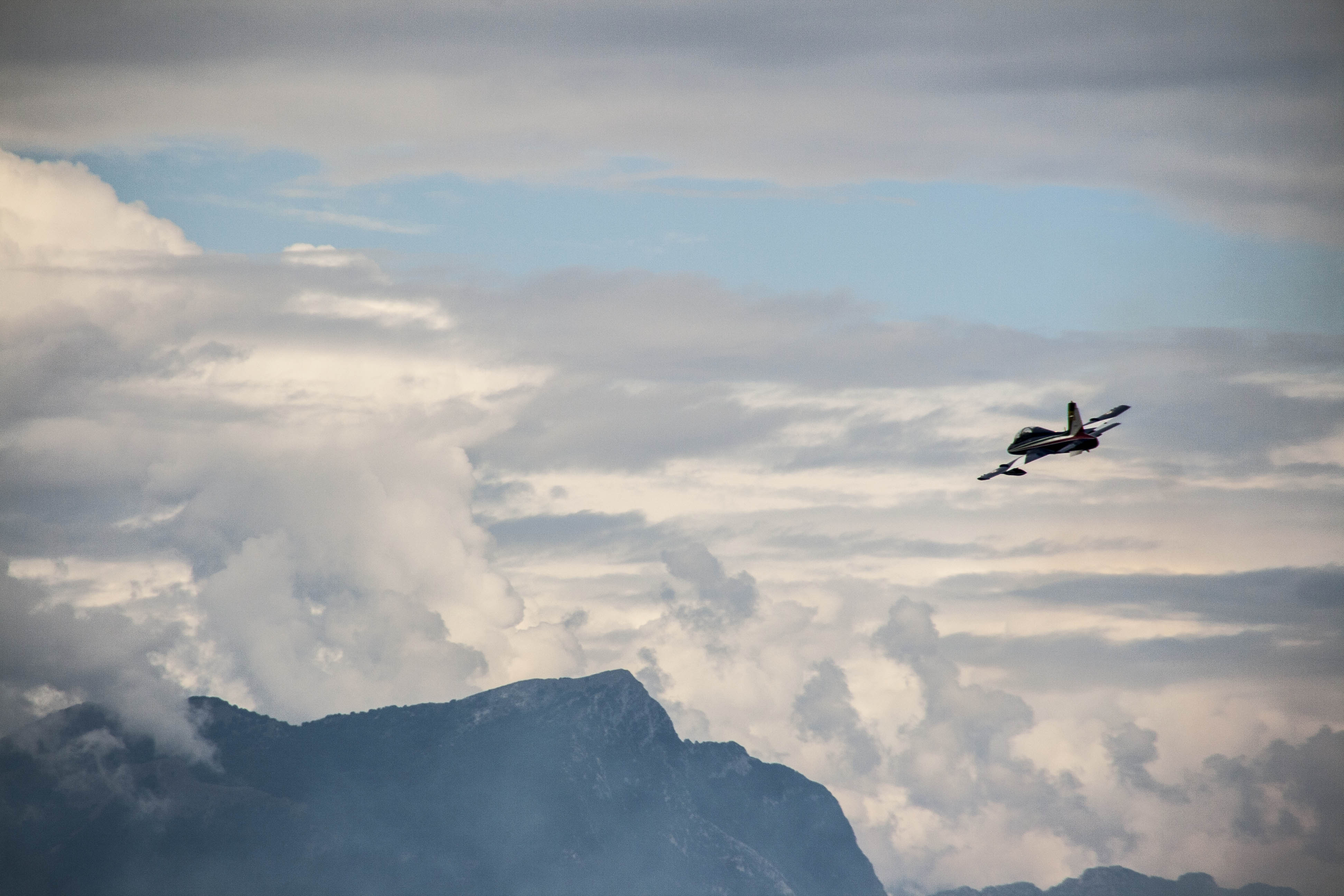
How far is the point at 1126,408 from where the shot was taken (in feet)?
642

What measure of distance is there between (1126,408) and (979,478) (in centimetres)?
2283

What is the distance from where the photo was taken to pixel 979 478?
656ft
